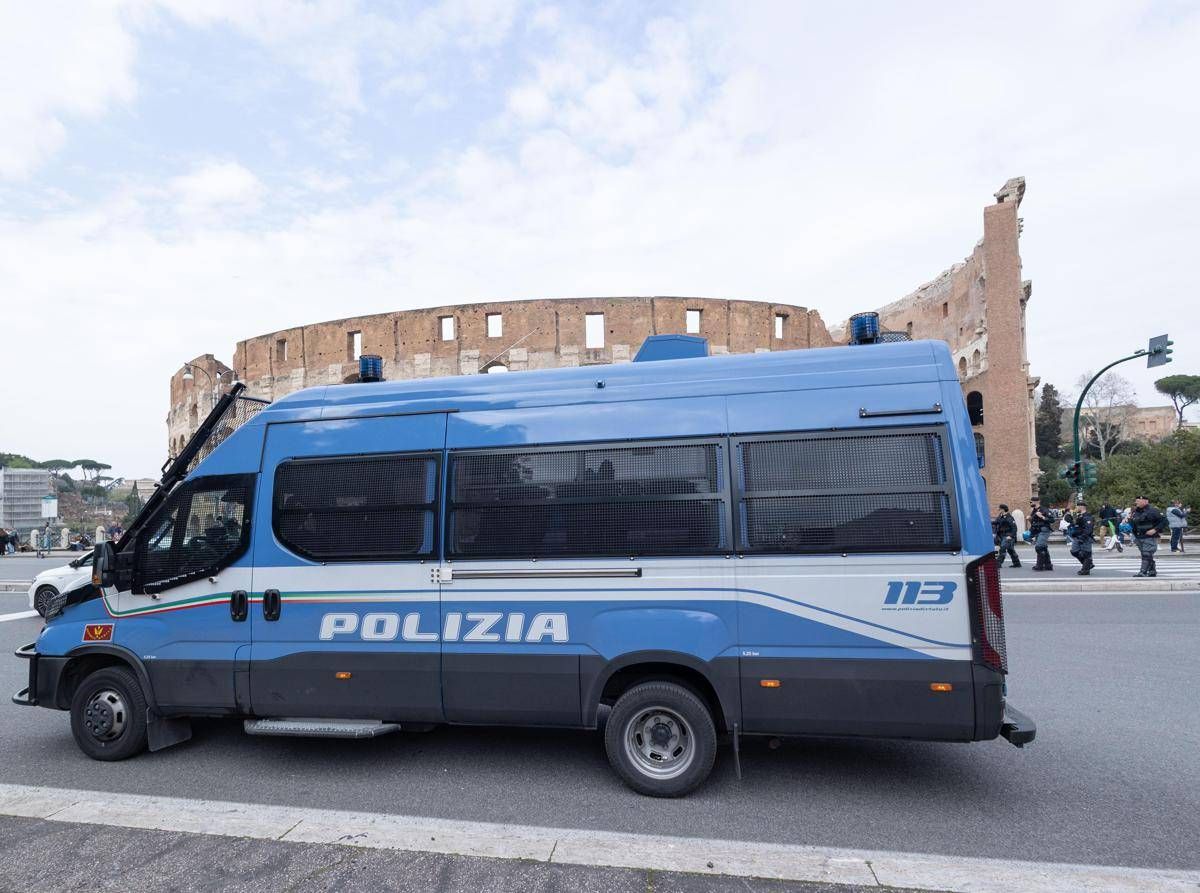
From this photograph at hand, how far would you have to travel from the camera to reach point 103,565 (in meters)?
4.73

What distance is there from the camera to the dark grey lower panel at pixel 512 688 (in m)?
4.22

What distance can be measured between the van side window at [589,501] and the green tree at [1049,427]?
6447 cm

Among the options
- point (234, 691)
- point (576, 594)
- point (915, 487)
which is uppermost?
point (915, 487)

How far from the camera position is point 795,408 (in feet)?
13.6

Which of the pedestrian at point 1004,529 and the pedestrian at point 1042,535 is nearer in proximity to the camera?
the pedestrian at point 1004,529

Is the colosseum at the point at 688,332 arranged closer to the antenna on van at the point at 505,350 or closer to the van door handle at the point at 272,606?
the antenna on van at the point at 505,350

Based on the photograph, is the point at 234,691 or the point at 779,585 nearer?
the point at 779,585

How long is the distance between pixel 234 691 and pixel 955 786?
4.53 m

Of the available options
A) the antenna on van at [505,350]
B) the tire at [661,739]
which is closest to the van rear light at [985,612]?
the tire at [661,739]

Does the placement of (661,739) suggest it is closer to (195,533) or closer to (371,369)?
(195,533)

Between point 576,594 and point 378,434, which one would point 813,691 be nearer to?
point 576,594

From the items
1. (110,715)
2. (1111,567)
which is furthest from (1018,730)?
(1111,567)

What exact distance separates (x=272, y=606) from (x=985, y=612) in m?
4.26

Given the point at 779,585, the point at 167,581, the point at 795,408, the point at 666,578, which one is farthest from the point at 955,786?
the point at 167,581
